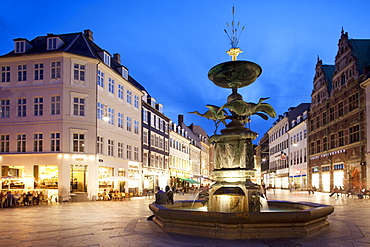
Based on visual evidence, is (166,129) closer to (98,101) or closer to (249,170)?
(98,101)

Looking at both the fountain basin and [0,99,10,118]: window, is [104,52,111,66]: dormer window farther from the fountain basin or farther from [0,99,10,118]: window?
the fountain basin

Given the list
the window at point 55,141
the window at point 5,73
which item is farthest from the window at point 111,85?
the window at point 5,73

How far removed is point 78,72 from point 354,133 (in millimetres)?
29370

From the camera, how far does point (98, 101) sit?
33.8m

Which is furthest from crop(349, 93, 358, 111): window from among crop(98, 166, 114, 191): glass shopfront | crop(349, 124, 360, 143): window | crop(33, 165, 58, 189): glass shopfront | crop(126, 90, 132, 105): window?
crop(33, 165, 58, 189): glass shopfront

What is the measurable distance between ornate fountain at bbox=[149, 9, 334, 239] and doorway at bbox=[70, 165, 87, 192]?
1928 centimetres

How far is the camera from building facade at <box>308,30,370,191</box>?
3817 cm

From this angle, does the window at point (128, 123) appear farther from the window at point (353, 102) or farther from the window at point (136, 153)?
the window at point (353, 102)

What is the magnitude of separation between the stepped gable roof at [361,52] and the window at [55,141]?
31023 mm

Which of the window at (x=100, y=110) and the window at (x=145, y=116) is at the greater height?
the window at (x=145, y=116)

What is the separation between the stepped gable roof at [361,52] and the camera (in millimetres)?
39619

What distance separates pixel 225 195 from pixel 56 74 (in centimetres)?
2478

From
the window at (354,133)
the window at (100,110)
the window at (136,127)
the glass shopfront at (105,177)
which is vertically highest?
the window at (100,110)

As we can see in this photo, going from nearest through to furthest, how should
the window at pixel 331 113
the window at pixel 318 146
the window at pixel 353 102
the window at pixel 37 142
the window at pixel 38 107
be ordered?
the window at pixel 37 142 < the window at pixel 38 107 < the window at pixel 353 102 < the window at pixel 331 113 < the window at pixel 318 146
